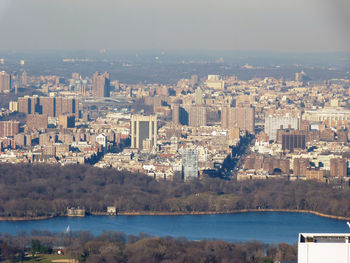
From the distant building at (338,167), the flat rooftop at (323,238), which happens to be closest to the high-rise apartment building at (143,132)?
the distant building at (338,167)

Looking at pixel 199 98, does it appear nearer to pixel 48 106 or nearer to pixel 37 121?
pixel 48 106

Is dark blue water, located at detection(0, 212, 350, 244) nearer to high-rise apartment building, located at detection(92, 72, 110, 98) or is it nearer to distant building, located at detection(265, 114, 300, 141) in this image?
distant building, located at detection(265, 114, 300, 141)

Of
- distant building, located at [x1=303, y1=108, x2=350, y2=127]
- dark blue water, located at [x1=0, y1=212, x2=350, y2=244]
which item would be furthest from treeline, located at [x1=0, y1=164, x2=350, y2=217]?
distant building, located at [x1=303, y1=108, x2=350, y2=127]

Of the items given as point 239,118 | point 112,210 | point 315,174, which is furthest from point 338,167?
point 239,118

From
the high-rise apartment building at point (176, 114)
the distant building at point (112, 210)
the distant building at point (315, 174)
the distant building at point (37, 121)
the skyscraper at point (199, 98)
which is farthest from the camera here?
the skyscraper at point (199, 98)

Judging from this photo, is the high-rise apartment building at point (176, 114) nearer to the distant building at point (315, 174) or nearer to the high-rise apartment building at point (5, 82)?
the high-rise apartment building at point (5, 82)

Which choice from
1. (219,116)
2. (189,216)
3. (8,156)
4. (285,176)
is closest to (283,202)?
(189,216)

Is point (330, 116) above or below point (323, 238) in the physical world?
above
